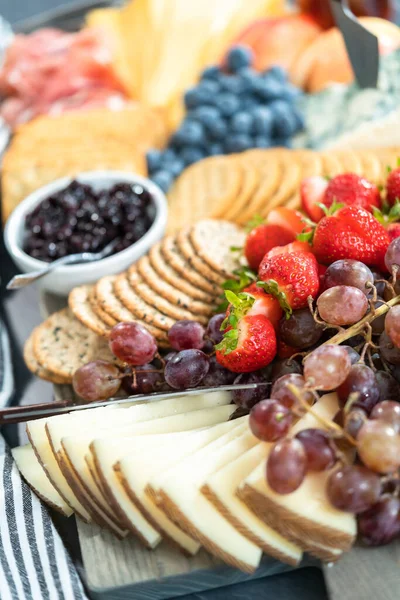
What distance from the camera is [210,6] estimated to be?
9.04ft

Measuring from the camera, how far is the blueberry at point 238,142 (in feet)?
7.33

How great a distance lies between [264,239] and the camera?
4.93ft

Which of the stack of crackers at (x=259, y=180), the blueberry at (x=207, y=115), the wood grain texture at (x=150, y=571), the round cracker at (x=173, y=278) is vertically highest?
the blueberry at (x=207, y=115)

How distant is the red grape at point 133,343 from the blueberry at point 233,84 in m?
1.27

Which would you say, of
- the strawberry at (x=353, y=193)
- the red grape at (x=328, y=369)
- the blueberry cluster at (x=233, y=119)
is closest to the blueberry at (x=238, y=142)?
the blueberry cluster at (x=233, y=119)

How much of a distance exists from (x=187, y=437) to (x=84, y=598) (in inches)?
13.9

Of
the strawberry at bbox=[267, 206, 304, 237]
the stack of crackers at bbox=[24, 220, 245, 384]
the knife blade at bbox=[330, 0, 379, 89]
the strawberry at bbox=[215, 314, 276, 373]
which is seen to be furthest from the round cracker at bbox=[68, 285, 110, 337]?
the knife blade at bbox=[330, 0, 379, 89]

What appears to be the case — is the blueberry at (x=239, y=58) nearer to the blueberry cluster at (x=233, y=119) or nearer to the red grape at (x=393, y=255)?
the blueberry cluster at (x=233, y=119)

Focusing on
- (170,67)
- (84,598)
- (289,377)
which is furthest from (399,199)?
(170,67)

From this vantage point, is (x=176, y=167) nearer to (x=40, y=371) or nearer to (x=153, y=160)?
(x=153, y=160)

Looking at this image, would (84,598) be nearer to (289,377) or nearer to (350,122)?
(289,377)

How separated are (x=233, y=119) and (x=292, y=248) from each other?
106 cm

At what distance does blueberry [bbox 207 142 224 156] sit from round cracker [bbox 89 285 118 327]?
0.91 metres

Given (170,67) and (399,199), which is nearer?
(399,199)
